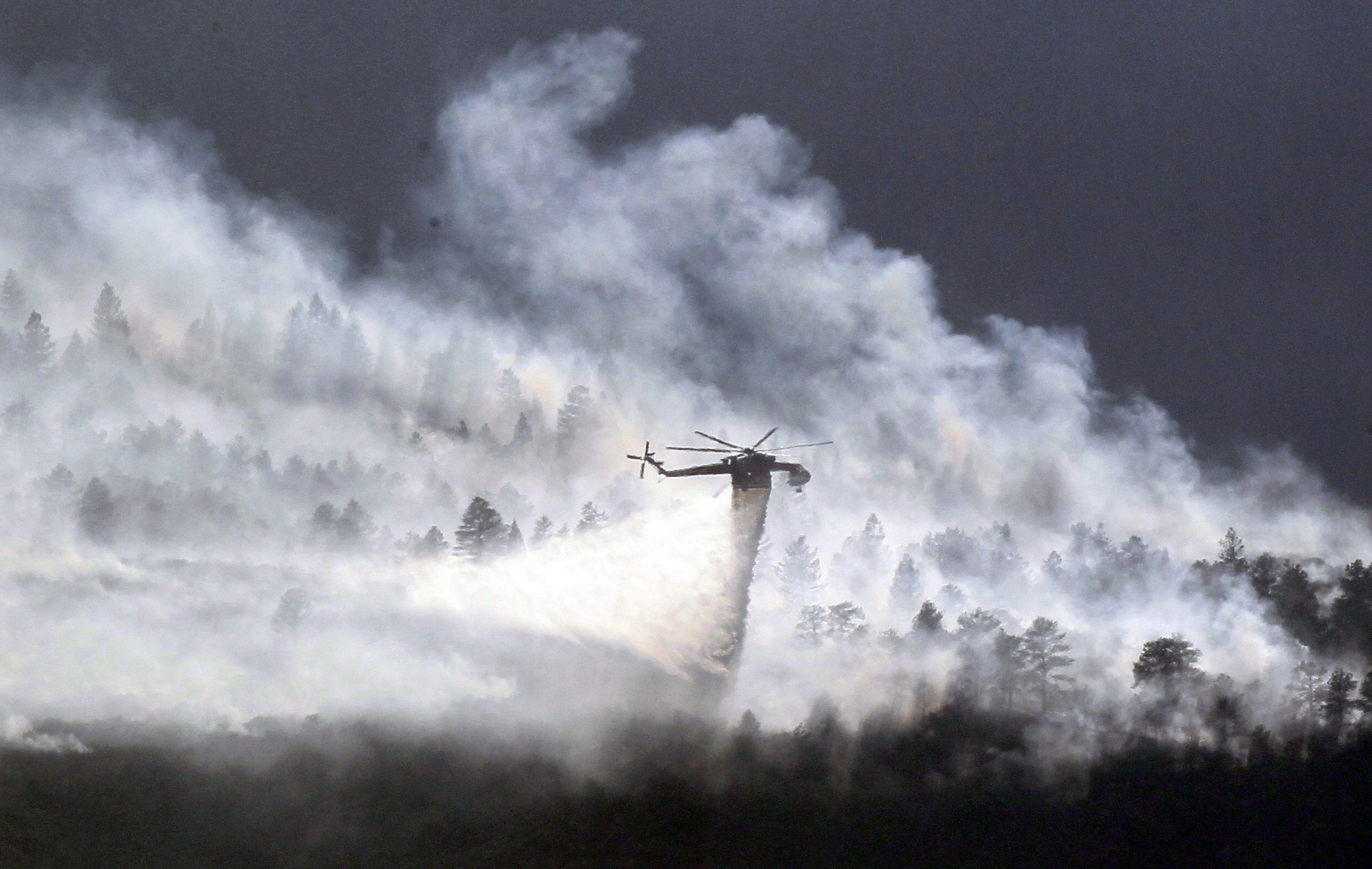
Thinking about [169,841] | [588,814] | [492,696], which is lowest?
[169,841]

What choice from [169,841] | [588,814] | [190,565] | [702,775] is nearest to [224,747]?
[169,841]

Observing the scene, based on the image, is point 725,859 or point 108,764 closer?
point 108,764

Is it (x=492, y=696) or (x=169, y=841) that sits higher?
(x=492, y=696)

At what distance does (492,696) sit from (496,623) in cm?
1121

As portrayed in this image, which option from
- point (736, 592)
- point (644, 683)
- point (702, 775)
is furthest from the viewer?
point (702, 775)

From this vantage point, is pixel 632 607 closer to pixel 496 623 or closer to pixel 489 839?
pixel 496 623

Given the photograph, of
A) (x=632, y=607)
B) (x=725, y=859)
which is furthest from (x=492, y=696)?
(x=725, y=859)

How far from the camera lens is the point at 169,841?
17462 cm

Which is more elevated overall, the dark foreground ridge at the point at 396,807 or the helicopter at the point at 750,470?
the helicopter at the point at 750,470

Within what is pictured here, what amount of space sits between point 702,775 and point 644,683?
70.4 feet

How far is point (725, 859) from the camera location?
193750mm

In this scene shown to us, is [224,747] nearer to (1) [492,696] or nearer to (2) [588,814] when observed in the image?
(1) [492,696]

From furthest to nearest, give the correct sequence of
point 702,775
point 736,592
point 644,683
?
point 702,775 < point 644,683 < point 736,592

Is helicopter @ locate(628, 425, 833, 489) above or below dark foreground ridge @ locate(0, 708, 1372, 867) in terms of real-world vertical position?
above
